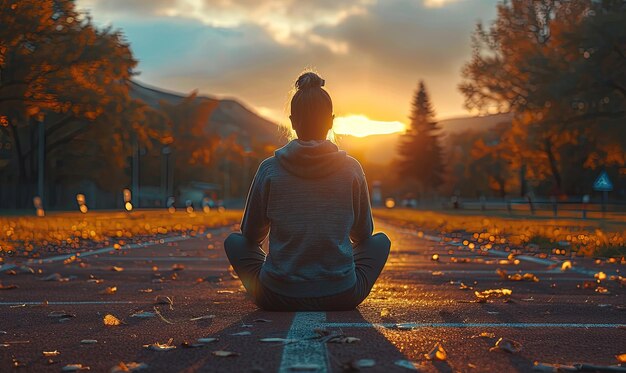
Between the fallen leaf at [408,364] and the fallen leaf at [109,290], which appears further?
the fallen leaf at [109,290]

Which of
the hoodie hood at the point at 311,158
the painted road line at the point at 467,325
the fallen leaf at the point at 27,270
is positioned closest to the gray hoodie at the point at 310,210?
the hoodie hood at the point at 311,158

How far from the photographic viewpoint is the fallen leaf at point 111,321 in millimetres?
4740

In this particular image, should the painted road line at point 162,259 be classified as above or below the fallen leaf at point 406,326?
below

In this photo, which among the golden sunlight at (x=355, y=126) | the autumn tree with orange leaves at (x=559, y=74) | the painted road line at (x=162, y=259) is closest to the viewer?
the golden sunlight at (x=355, y=126)

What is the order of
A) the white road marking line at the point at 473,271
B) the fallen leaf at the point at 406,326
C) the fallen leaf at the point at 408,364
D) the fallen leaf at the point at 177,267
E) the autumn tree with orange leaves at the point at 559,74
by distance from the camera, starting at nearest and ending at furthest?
the fallen leaf at the point at 408,364, the fallen leaf at the point at 406,326, the white road marking line at the point at 473,271, the fallen leaf at the point at 177,267, the autumn tree with orange leaves at the point at 559,74

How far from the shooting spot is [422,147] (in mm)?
90875

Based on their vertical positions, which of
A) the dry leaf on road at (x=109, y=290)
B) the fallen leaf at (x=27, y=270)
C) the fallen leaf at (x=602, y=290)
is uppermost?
the dry leaf on road at (x=109, y=290)

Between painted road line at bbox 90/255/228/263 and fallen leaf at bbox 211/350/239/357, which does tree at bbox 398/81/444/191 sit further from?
fallen leaf at bbox 211/350/239/357

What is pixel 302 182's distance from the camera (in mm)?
4773

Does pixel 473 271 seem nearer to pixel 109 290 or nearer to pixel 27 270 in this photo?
pixel 109 290

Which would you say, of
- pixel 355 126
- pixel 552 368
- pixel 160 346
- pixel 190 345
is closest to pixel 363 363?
pixel 552 368

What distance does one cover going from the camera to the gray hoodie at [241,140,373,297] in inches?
187

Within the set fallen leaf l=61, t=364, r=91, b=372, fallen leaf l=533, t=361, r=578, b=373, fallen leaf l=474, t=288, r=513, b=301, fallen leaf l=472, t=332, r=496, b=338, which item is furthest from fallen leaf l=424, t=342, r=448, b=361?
fallen leaf l=474, t=288, r=513, b=301

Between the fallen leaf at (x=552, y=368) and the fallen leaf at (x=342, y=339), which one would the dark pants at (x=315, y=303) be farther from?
the fallen leaf at (x=552, y=368)
